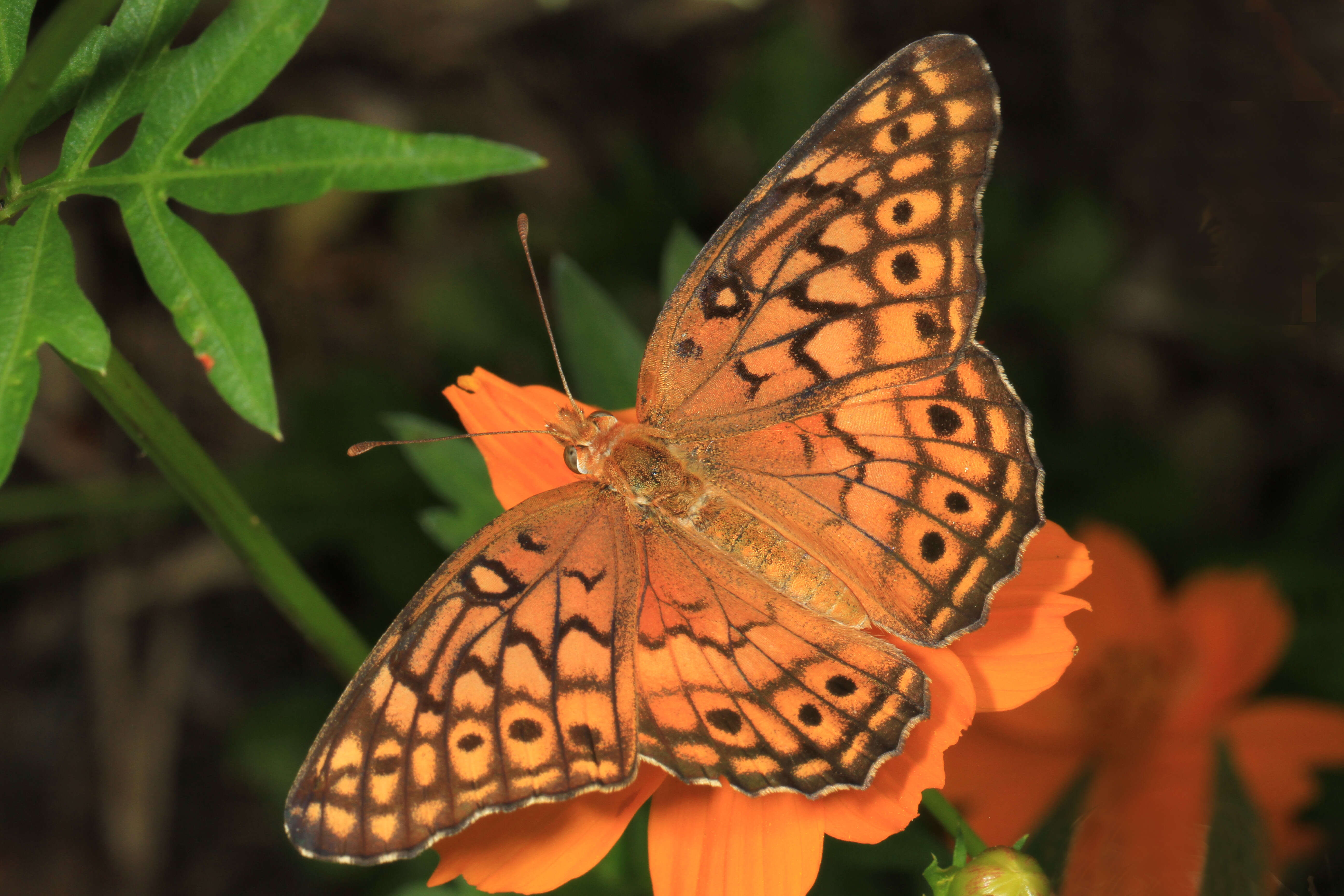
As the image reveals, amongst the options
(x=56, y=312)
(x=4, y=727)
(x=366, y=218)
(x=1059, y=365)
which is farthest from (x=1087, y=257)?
(x=4, y=727)

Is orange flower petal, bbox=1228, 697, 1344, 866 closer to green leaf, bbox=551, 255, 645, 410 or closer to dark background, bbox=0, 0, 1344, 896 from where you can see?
dark background, bbox=0, 0, 1344, 896

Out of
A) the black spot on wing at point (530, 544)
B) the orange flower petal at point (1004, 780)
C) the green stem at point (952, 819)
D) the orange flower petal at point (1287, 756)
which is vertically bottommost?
the orange flower petal at point (1287, 756)

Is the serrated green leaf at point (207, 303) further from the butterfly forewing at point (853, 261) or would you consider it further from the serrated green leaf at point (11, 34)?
the butterfly forewing at point (853, 261)

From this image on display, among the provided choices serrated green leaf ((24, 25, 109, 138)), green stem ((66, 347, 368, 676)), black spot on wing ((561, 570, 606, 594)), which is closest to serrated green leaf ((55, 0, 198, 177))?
serrated green leaf ((24, 25, 109, 138))

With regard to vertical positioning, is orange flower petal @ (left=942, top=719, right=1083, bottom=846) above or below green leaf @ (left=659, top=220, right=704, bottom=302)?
below

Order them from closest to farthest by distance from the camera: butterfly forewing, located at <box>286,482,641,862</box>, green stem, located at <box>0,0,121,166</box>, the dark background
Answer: green stem, located at <box>0,0,121,166</box>, butterfly forewing, located at <box>286,482,641,862</box>, the dark background

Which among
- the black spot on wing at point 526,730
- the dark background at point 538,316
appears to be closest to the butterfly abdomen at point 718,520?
the black spot on wing at point 526,730
